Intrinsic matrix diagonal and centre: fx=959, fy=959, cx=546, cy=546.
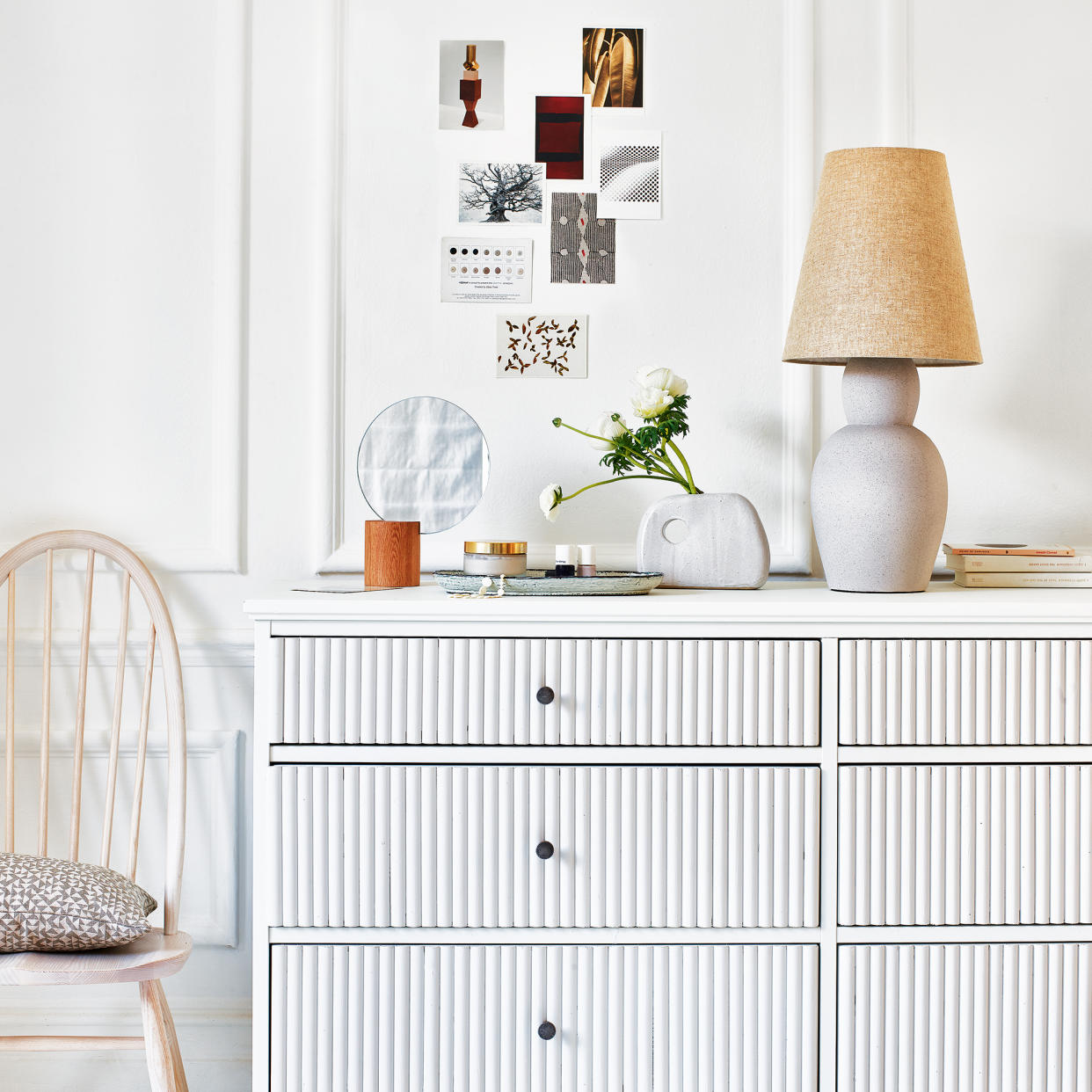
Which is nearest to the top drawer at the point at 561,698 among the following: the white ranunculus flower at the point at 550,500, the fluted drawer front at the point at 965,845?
the fluted drawer front at the point at 965,845

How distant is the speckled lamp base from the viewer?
1540 mm

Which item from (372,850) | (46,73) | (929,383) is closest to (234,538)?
(372,850)

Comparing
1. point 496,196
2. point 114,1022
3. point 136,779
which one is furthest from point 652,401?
point 114,1022

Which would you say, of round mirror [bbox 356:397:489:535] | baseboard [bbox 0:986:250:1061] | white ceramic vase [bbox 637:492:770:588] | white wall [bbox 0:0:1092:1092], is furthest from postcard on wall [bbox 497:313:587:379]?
baseboard [bbox 0:986:250:1061]

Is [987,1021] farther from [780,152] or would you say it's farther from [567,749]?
[780,152]

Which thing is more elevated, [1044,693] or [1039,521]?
[1039,521]

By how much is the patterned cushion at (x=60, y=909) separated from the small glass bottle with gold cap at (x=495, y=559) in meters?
0.69

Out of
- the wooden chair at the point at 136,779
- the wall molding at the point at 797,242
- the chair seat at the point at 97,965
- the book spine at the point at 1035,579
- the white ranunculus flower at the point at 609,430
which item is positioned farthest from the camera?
the wall molding at the point at 797,242

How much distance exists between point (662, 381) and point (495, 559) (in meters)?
0.46

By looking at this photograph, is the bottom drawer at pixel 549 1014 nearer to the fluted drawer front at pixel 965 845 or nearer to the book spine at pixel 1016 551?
the fluted drawer front at pixel 965 845

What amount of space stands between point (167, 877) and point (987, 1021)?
1.26 metres

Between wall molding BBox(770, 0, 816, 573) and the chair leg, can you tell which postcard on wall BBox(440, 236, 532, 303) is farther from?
the chair leg

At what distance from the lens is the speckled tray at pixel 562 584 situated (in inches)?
56.6

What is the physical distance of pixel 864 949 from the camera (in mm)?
1367
